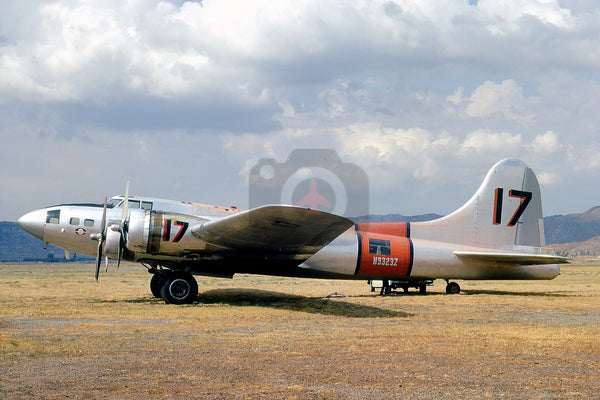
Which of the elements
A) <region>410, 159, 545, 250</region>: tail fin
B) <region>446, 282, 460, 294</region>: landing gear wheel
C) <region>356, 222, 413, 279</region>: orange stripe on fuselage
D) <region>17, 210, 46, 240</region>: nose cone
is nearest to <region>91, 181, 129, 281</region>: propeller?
<region>17, 210, 46, 240</region>: nose cone

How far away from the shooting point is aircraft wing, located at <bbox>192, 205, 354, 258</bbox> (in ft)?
43.8

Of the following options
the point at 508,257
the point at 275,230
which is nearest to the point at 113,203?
the point at 275,230

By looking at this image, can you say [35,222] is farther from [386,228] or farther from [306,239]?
[386,228]

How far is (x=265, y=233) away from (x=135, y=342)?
5.94 m

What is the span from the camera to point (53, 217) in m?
16.6

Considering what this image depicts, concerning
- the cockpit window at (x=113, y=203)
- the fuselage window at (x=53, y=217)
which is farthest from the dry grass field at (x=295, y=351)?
the cockpit window at (x=113, y=203)

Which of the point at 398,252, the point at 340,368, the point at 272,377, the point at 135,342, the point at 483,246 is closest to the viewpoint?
the point at 272,377

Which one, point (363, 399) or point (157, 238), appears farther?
point (157, 238)

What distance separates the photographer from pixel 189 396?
594 cm

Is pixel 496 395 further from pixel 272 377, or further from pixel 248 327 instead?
pixel 248 327

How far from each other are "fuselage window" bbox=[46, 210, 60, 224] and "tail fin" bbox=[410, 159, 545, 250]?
1318 centimetres

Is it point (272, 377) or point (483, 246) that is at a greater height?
point (483, 246)

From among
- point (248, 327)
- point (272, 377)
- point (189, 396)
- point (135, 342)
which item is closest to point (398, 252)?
point (248, 327)

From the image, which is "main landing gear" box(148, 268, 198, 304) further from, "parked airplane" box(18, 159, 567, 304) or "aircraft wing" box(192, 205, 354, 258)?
"aircraft wing" box(192, 205, 354, 258)
